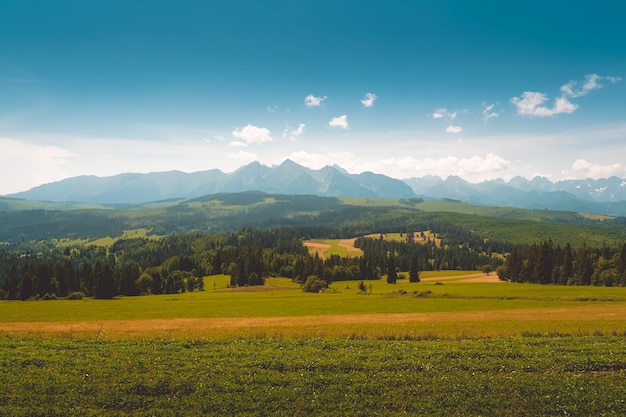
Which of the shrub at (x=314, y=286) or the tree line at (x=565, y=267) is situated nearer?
the tree line at (x=565, y=267)

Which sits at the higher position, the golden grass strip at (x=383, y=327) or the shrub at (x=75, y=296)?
the golden grass strip at (x=383, y=327)

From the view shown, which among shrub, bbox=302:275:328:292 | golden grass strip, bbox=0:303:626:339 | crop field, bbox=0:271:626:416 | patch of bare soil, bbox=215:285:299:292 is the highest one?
crop field, bbox=0:271:626:416

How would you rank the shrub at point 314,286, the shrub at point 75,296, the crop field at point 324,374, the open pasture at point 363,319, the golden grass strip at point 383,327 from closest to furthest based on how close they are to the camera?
the crop field at point 324,374 → the golden grass strip at point 383,327 → the open pasture at point 363,319 → the shrub at point 75,296 → the shrub at point 314,286

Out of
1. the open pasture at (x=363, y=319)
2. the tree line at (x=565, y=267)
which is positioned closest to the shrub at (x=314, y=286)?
the open pasture at (x=363, y=319)

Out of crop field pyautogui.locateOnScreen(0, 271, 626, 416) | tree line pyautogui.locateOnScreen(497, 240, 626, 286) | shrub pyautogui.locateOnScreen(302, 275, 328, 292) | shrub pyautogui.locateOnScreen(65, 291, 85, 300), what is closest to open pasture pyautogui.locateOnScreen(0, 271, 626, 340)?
crop field pyautogui.locateOnScreen(0, 271, 626, 416)

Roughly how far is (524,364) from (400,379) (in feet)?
30.4

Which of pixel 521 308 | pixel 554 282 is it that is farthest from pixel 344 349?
pixel 554 282

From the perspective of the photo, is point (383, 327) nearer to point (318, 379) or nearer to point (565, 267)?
point (318, 379)

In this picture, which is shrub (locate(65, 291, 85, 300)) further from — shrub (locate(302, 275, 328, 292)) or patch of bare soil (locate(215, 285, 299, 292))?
shrub (locate(302, 275, 328, 292))

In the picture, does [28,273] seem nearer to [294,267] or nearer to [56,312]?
[56,312]

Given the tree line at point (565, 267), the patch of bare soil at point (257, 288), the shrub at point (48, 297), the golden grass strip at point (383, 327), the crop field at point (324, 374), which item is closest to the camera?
the crop field at point (324, 374)

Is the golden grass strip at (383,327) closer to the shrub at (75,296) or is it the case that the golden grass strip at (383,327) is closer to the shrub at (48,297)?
the shrub at (75,296)

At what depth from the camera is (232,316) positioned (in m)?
57.8

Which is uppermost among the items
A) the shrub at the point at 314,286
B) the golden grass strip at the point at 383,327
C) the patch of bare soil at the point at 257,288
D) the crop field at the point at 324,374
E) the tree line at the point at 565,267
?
the crop field at the point at 324,374
